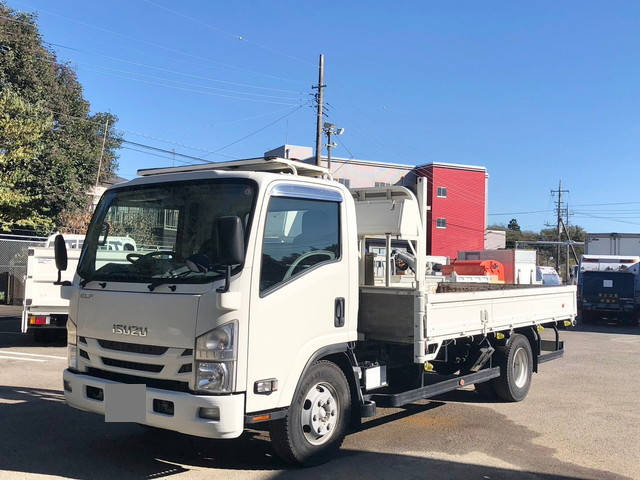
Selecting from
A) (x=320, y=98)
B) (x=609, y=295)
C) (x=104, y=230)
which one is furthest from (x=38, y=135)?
(x=609, y=295)

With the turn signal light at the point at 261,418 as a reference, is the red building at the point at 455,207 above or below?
above

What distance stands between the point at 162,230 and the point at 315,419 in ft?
6.80

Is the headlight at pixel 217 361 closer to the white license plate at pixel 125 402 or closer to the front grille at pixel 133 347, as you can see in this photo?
the front grille at pixel 133 347

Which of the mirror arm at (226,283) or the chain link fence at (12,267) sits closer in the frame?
the mirror arm at (226,283)

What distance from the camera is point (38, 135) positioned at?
63.0 feet

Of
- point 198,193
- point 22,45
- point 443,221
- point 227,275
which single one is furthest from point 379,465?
point 443,221

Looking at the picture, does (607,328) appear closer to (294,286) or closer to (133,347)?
(294,286)

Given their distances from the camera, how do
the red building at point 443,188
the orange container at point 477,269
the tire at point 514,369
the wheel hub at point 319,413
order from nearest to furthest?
the wheel hub at point 319,413, the tire at point 514,369, the orange container at point 477,269, the red building at point 443,188

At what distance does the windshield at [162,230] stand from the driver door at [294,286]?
0.34 m

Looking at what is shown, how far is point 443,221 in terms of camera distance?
155 ft

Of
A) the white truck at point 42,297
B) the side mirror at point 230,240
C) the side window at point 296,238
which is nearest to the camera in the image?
the side mirror at point 230,240

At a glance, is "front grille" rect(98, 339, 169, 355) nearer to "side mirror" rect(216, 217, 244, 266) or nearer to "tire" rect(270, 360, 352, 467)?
"side mirror" rect(216, 217, 244, 266)

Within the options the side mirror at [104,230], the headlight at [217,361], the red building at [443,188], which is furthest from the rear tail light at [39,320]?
the red building at [443,188]

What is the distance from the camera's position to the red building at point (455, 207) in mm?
46812
